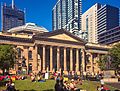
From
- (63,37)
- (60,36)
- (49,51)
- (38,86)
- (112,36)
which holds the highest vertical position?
(112,36)

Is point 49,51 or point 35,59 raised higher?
point 49,51

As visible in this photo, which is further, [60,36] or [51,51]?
[60,36]

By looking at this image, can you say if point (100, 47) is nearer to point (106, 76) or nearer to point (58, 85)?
point (106, 76)

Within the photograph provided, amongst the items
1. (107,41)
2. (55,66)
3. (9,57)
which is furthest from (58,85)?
(107,41)

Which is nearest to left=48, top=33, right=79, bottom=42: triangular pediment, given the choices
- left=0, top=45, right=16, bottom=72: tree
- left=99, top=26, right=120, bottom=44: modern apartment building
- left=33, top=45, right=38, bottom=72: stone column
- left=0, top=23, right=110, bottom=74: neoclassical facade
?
left=0, top=23, right=110, bottom=74: neoclassical facade

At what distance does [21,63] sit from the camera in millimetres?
94500

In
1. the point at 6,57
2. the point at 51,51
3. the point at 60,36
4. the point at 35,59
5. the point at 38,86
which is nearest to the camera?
the point at 38,86

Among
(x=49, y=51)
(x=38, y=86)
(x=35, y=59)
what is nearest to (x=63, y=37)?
(x=49, y=51)

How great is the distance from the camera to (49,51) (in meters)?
101


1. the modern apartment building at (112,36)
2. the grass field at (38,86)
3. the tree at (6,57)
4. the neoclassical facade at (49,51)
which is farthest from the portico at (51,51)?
the modern apartment building at (112,36)

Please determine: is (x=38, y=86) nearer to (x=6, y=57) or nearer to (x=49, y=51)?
(x=6, y=57)

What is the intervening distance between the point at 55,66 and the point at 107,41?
94.0 m

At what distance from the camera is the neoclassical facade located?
9525cm

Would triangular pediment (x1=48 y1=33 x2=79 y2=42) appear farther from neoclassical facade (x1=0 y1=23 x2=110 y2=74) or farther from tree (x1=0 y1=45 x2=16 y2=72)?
tree (x1=0 y1=45 x2=16 y2=72)
